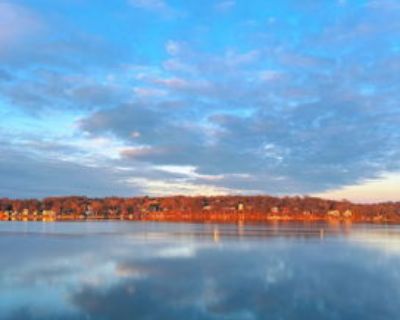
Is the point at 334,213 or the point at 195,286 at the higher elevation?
the point at 334,213

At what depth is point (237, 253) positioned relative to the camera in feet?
94.9

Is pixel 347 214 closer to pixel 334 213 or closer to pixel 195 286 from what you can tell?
pixel 334 213

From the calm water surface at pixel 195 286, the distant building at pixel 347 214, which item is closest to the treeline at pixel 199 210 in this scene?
the distant building at pixel 347 214

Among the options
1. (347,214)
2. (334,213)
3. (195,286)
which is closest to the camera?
(195,286)

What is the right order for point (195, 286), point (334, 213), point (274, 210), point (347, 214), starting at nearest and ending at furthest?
point (195, 286) → point (347, 214) → point (334, 213) → point (274, 210)

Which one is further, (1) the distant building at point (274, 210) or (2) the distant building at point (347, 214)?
(1) the distant building at point (274, 210)

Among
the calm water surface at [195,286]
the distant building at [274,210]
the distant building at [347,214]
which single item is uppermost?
the distant building at [274,210]

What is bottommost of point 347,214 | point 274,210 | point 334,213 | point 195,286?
point 195,286

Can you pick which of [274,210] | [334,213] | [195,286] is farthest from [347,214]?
[195,286]

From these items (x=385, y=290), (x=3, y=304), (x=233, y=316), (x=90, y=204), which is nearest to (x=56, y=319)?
(x=3, y=304)

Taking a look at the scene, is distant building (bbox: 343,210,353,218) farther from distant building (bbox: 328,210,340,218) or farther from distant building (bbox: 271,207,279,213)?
distant building (bbox: 271,207,279,213)

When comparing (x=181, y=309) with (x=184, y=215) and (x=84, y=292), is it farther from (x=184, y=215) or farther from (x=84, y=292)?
(x=184, y=215)

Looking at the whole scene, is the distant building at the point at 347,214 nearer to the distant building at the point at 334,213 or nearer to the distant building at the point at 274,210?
the distant building at the point at 334,213

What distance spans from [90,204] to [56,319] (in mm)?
181540
